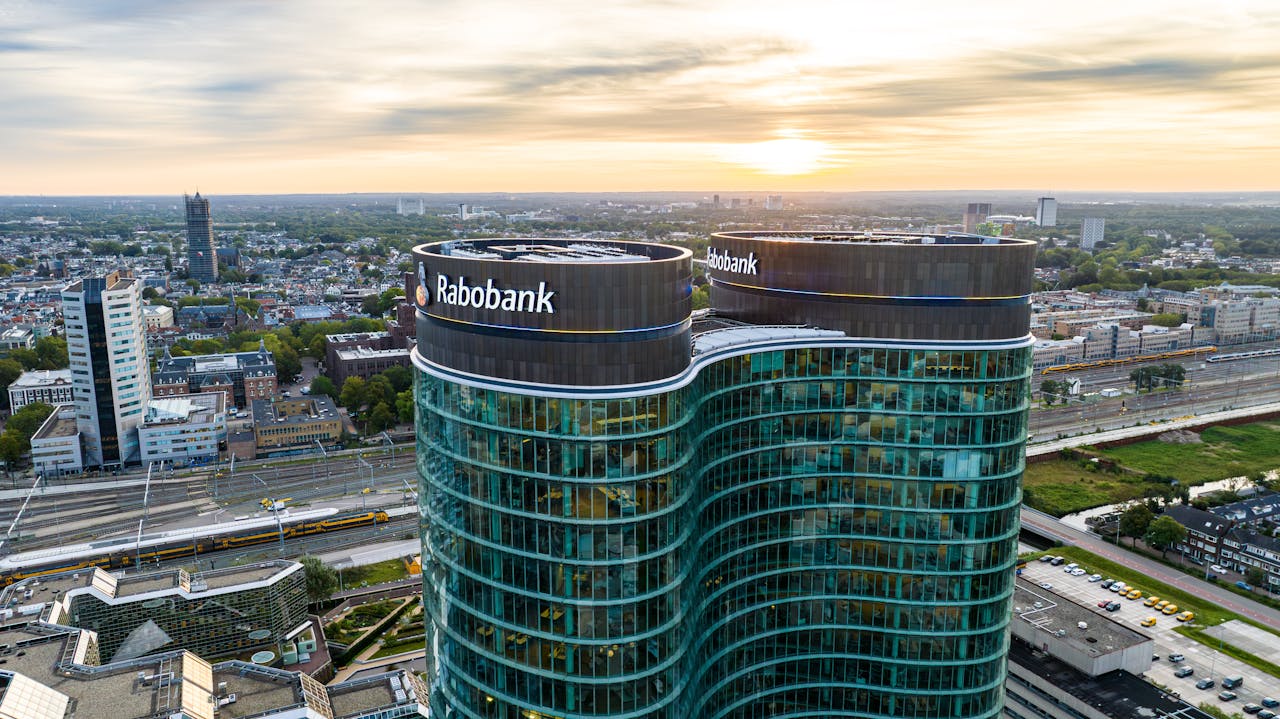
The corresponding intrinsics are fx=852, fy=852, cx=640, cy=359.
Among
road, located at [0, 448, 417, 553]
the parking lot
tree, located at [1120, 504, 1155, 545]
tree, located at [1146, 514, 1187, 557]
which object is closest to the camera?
the parking lot

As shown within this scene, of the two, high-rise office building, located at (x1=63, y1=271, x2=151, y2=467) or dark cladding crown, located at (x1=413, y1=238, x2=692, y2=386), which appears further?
high-rise office building, located at (x1=63, y1=271, x2=151, y2=467)

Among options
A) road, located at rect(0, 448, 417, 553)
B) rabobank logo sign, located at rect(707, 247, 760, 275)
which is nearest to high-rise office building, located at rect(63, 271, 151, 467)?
road, located at rect(0, 448, 417, 553)

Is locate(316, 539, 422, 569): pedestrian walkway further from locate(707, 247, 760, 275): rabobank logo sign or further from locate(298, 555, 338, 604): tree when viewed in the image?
locate(707, 247, 760, 275): rabobank logo sign

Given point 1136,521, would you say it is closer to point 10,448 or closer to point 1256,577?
point 1256,577

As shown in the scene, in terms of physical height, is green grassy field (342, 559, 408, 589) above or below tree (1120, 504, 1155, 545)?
below

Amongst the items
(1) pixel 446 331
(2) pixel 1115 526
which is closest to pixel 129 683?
(1) pixel 446 331

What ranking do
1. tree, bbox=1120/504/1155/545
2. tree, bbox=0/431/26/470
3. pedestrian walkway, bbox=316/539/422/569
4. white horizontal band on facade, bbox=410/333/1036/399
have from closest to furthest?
white horizontal band on facade, bbox=410/333/1036/399 < pedestrian walkway, bbox=316/539/422/569 < tree, bbox=1120/504/1155/545 < tree, bbox=0/431/26/470

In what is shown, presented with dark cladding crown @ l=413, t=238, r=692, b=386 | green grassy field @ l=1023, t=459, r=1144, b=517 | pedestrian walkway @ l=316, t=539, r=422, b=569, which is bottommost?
pedestrian walkway @ l=316, t=539, r=422, b=569

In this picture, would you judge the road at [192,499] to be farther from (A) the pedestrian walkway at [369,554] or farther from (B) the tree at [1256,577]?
(B) the tree at [1256,577]
